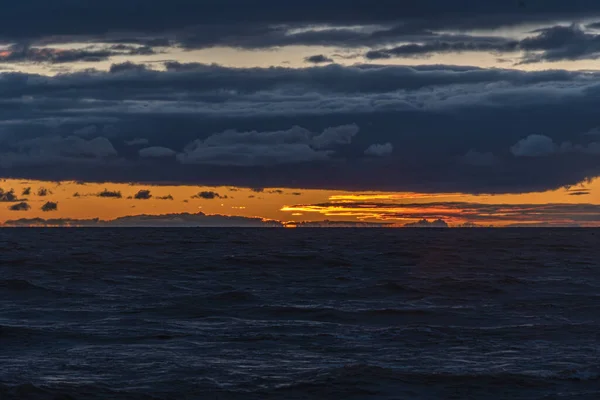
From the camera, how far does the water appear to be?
21.3m

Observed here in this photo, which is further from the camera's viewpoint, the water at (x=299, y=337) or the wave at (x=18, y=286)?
the wave at (x=18, y=286)

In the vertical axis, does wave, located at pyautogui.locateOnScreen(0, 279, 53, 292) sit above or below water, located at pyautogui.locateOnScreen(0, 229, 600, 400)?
above

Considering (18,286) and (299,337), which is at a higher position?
(18,286)

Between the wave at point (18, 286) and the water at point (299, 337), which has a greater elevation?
the wave at point (18, 286)

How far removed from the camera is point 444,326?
31.6 meters

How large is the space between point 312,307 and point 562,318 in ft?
34.2

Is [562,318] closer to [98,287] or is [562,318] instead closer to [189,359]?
[189,359]

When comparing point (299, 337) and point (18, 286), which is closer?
point (299, 337)

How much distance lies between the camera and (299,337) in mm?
28891

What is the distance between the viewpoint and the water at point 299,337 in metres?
21.3

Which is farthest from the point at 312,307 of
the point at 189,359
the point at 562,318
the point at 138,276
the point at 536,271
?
the point at 536,271

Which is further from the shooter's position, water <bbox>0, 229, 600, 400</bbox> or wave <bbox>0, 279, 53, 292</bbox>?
wave <bbox>0, 279, 53, 292</bbox>

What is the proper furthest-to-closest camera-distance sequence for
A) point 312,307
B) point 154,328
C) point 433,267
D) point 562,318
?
point 433,267
point 312,307
point 562,318
point 154,328

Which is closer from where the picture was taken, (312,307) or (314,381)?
(314,381)
